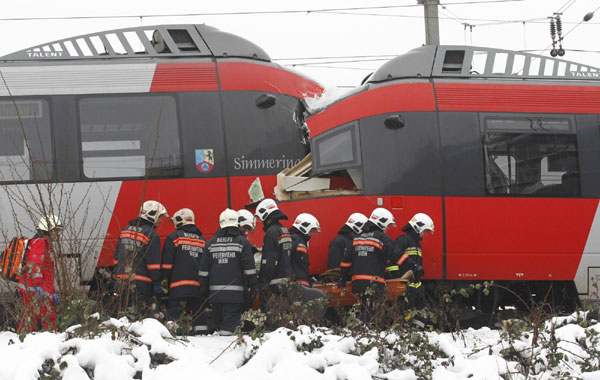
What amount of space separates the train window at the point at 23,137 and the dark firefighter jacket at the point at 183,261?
236cm

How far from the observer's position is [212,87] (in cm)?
1093

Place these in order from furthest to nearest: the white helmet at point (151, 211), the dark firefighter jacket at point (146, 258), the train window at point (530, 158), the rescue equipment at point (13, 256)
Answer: the train window at point (530, 158) < the white helmet at point (151, 211) < the dark firefighter jacket at point (146, 258) < the rescue equipment at point (13, 256)

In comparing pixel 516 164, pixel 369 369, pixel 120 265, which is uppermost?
pixel 516 164

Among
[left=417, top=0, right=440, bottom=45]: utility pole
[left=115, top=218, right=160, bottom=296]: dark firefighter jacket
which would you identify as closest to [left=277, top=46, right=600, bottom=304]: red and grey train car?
[left=115, top=218, right=160, bottom=296]: dark firefighter jacket

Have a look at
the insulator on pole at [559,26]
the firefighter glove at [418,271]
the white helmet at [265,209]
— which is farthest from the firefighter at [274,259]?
the insulator on pole at [559,26]

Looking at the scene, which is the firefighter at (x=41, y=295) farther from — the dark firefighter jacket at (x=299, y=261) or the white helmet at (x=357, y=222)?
the white helmet at (x=357, y=222)

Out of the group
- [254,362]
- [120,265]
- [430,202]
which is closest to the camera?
[254,362]

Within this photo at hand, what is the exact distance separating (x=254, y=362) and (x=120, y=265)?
2.60 meters

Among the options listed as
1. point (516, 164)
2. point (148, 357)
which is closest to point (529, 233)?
point (516, 164)

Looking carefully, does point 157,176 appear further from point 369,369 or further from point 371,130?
point 369,369

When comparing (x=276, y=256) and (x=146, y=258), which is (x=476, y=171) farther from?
(x=146, y=258)

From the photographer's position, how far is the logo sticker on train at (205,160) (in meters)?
10.7

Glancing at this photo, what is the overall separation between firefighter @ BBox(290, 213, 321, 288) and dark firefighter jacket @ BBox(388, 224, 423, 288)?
1025mm

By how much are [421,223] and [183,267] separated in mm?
2881
